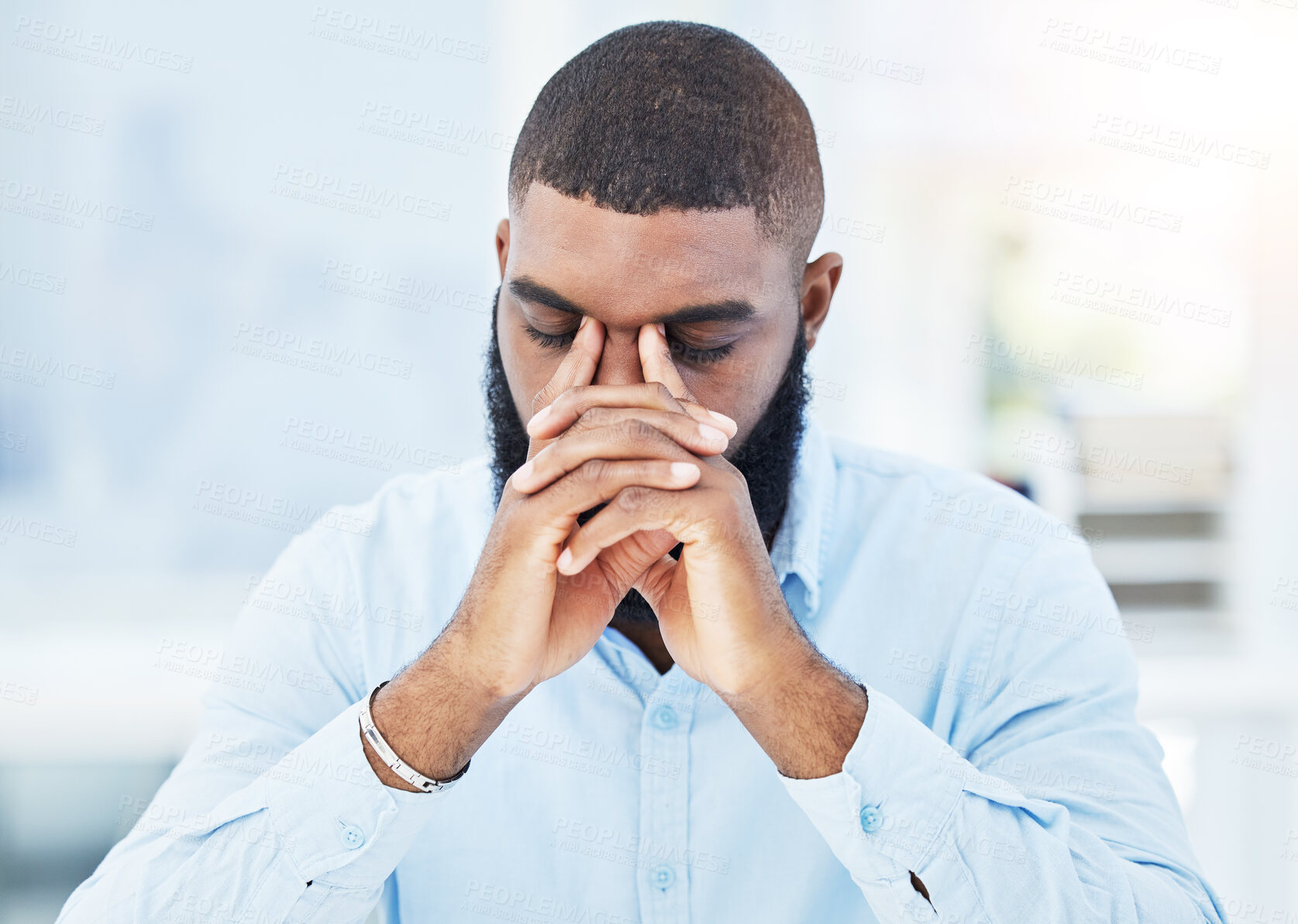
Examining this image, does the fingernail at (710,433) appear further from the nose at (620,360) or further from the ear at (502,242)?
the ear at (502,242)

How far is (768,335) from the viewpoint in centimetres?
134

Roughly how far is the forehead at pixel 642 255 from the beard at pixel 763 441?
209mm

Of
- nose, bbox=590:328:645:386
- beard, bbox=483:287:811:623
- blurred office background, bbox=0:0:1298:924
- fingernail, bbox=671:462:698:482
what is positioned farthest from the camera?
blurred office background, bbox=0:0:1298:924

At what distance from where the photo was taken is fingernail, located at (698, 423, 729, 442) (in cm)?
108

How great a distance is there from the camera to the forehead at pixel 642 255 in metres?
1.22

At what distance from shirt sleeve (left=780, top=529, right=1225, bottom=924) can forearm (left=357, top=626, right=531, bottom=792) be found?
0.33m

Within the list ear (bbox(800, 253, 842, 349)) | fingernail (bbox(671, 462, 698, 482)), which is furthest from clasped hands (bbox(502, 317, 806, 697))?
ear (bbox(800, 253, 842, 349))

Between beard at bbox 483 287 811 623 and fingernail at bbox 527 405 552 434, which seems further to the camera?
beard at bbox 483 287 811 623

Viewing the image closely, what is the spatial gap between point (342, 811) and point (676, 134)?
0.88 m

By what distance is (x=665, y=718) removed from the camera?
1352 millimetres

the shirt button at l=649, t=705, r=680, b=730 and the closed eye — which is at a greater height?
the closed eye

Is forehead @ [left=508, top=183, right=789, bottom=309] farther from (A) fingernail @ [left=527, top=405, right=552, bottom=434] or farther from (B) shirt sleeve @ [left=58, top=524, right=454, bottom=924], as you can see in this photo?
(B) shirt sleeve @ [left=58, top=524, right=454, bottom=924]

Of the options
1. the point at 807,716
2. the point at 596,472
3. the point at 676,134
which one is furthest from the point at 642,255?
the point at 807,716

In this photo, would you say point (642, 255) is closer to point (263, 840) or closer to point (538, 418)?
point (538, 418)
